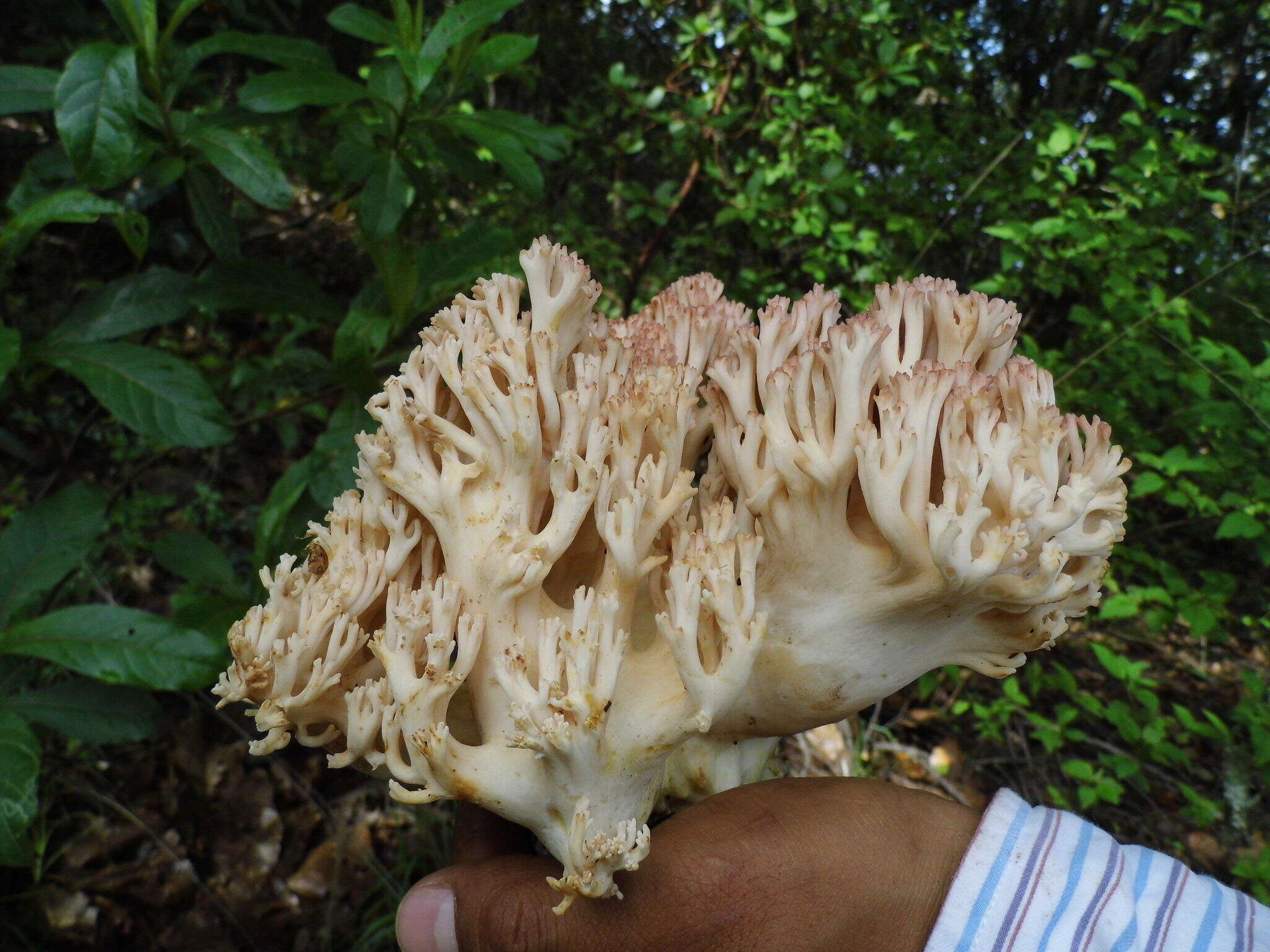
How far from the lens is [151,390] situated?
5.53 ft

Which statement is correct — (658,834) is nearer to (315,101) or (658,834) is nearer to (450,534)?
(450,534)

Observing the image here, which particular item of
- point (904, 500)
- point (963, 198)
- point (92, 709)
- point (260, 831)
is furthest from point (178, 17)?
point (963, 198)

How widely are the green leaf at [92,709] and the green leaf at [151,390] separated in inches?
22.6

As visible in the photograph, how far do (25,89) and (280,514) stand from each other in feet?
3.58

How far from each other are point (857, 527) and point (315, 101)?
1517 mm

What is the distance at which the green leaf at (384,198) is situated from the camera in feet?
6.09

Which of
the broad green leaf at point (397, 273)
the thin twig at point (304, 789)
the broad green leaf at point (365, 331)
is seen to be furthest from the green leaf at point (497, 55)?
the thin twig at point (304, 789)

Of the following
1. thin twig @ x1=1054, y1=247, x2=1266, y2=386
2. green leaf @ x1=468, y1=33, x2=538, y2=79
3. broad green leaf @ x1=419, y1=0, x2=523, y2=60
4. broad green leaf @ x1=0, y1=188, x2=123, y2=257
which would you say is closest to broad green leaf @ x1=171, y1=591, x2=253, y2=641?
broad green leaf @ x1=0, y1=188, x2=123, y2=257

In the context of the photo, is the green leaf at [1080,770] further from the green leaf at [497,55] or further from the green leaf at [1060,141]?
the green leaf at [497,55]

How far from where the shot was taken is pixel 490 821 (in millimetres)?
1480

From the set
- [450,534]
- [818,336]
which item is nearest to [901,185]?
[818,336]

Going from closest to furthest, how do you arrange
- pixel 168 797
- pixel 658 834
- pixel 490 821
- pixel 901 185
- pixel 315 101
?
pixel 658 834 → pixel 490 821 → pixel 315 101 → pixel 168 797 → pixel 901 185

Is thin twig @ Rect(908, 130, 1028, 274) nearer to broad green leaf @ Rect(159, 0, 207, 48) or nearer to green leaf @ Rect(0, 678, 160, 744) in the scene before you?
broad green leaf @ Rect(159, 0, 207, 48)

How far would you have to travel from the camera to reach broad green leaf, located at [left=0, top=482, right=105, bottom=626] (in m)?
1.72
